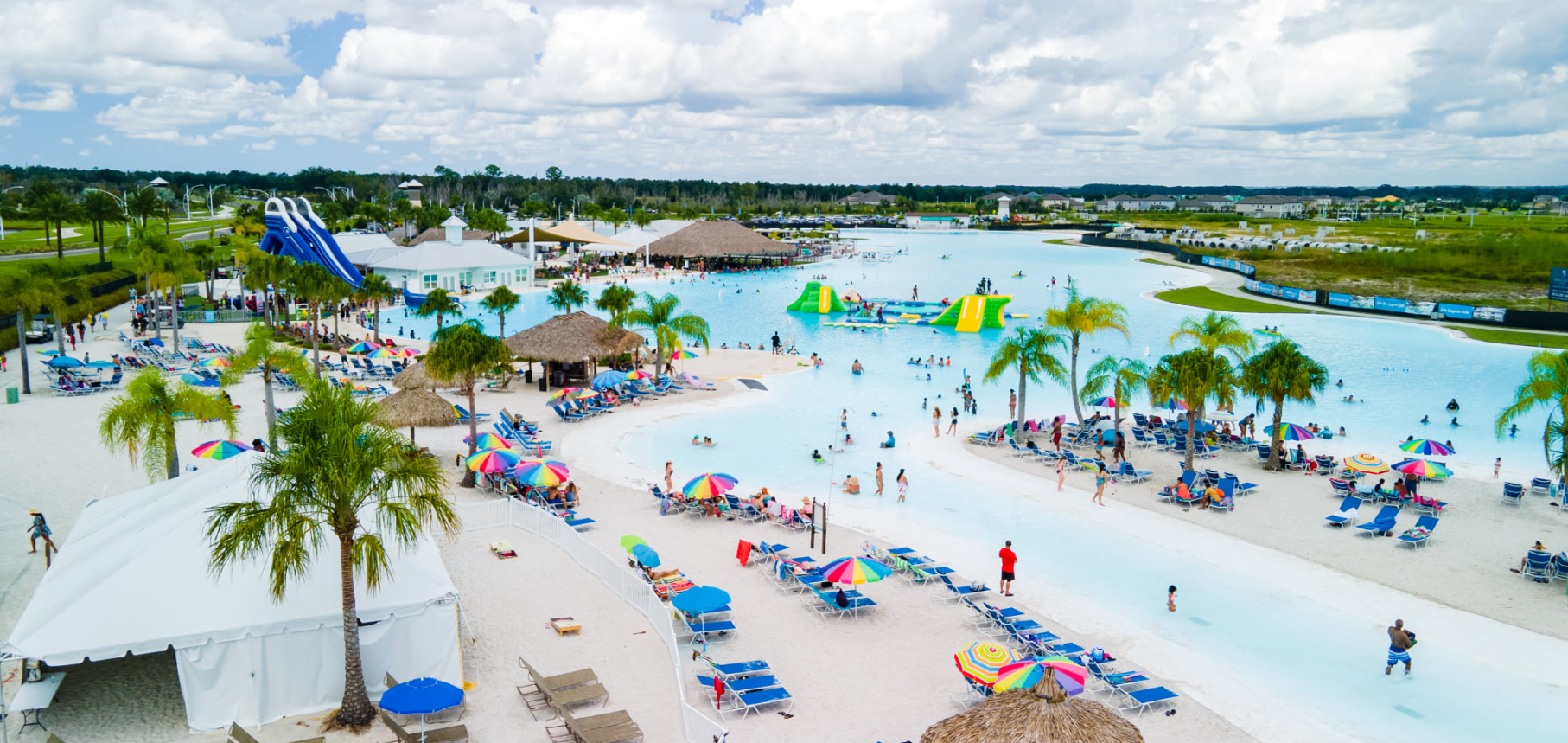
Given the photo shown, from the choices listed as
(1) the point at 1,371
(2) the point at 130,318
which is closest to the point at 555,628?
(1) the point at 1,371

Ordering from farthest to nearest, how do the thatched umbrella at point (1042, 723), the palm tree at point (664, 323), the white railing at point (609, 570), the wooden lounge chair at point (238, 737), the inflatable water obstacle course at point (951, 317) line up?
the inflatable water obstacle course at point (951, 317), the palm tree at point (664, 323), the white railing at point (609, 570), the wooden lounge chair at point (238, 737), the thatched umbrella at point (1042, 723)

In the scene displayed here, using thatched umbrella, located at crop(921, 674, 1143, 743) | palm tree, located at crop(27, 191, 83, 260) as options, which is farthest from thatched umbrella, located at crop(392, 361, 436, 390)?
palm tree, located at crop(27, 191, 83, 260)

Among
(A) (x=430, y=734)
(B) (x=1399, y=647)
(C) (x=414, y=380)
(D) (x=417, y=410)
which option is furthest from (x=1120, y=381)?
(C) (x=414, y=380)

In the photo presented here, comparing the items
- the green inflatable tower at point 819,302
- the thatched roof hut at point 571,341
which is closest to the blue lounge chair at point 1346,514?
the thatched roof hut at point 571,341

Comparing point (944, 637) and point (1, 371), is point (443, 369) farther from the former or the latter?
point (1, 371)

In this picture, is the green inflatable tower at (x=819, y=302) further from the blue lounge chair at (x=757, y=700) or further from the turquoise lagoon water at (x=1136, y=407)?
the blue lounge chair at (x=757, y=700)

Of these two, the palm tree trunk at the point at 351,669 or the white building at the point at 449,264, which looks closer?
the palm tree trunk at the point at 351,669
